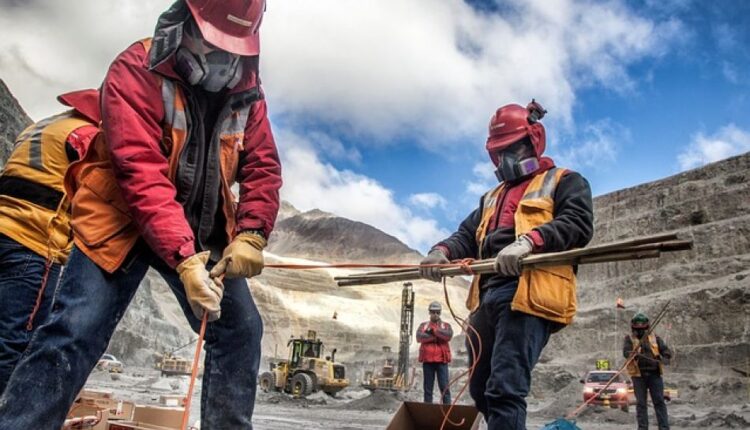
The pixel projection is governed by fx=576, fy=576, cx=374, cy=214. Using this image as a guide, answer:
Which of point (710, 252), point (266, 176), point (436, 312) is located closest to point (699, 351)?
point (710, 252)

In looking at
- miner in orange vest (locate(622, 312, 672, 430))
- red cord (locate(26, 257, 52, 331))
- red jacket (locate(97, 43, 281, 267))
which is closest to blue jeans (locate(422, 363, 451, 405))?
miner in orange vest (locate(622, 312, 672, 430))

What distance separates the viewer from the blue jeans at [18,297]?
2.42m

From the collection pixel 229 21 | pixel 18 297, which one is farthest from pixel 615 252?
pixel 18 297

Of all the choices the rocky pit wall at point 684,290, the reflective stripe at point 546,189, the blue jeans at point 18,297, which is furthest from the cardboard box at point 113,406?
the rocky pit wall at point 684,290

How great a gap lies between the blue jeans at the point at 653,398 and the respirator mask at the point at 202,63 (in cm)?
690

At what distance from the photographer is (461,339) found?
2895cm

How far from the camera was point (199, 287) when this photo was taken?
1643 mm

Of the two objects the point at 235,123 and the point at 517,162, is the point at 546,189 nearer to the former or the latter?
the point at 517,162

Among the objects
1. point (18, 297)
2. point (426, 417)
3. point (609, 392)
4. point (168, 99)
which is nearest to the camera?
point (168, 99)

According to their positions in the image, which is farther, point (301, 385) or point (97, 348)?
point (301, 385)

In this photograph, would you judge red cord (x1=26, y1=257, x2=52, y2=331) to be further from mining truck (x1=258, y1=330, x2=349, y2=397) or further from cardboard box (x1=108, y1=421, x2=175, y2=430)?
mining truck (x1=258, y1=330, x2=349, y2=397)

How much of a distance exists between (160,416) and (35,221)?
1.07m

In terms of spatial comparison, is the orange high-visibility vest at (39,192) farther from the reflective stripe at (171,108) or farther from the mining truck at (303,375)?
the mining truck at (303,375)

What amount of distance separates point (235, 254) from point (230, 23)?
781 mm
